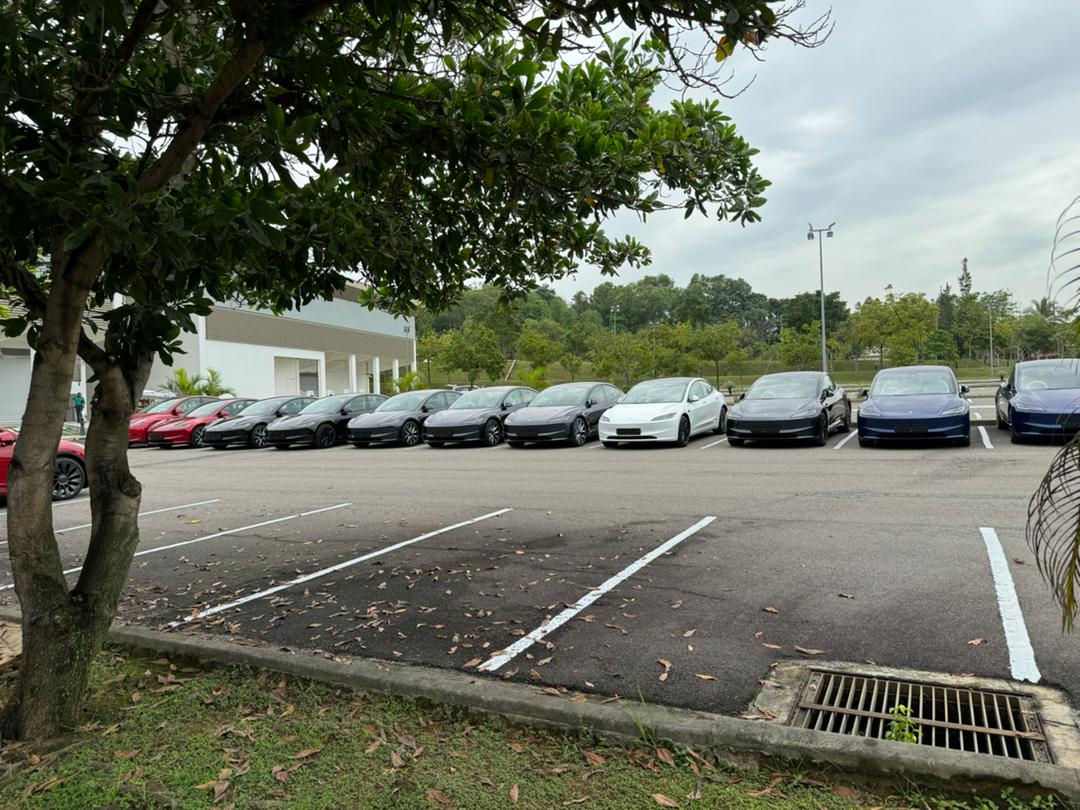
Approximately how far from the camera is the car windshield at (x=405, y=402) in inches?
814

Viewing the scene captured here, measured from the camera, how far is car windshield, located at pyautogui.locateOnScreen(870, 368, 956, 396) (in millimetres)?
14297

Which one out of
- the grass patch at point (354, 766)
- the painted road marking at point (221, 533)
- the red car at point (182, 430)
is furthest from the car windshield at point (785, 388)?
the red car at point (182, 430)

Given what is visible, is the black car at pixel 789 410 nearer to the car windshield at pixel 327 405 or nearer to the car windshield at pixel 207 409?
the car windshield at pixel 327 405

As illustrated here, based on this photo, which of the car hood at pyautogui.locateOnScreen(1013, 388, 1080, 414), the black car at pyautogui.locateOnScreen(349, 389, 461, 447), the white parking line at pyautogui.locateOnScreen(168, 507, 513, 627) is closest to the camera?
the white parking line at pyautogui.locateOnScreen(168, 507, 513, 627)

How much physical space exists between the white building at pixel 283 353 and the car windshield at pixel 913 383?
20.1m

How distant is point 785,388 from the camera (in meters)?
15.8

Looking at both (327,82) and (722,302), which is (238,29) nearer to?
(327,82)

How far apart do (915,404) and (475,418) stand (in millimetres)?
9731

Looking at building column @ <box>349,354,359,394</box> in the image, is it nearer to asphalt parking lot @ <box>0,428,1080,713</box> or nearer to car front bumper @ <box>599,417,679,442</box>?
car front bumper @ <box>599,417,679,442</box>

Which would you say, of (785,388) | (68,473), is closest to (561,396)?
(785,388)

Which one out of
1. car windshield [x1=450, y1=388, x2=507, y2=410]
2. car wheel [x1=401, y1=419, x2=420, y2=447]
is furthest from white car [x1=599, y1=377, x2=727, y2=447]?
car wheel [x1=401, y1=419, x2=420, y2=447]

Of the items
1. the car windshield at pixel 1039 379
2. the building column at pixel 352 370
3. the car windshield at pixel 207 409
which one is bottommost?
the car windshield at pixel 1039 379

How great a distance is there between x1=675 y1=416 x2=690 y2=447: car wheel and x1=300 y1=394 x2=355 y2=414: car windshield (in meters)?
10.6

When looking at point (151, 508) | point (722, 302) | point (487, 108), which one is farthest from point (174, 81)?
point (722, 302)
